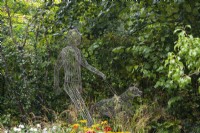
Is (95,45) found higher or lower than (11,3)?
lower

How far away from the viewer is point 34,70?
22.4ft

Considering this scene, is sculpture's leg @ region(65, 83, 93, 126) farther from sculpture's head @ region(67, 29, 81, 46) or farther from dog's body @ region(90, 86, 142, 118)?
sculpture's head @ region(67, 29, 81, 46)

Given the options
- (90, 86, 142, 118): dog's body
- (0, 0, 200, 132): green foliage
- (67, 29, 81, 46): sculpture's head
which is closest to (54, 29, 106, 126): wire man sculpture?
(67, 29, 81, 46): sculpture's head

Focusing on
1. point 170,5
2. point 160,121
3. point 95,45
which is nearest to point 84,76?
point 95,45

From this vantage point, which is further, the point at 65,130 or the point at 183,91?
the point at 183,91

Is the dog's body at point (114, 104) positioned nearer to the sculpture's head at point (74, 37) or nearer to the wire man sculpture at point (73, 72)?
the wire man sculpture at point (73, 72)

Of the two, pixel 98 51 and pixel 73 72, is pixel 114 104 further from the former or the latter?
pixel 98 51

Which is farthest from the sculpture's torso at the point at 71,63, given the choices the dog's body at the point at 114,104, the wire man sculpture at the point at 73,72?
the dog's body at the point at 114,104

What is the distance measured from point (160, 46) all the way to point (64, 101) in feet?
8.21

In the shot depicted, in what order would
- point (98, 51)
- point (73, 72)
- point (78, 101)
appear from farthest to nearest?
1. point (98, 51)
2. point (73, 72)
3. point (78, 101)

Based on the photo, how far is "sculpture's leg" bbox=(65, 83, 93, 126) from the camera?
18.1ft

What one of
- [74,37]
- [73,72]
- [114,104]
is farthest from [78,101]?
[74,37]

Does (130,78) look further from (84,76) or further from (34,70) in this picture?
(34,70)

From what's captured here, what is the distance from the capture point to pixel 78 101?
18.2ft
